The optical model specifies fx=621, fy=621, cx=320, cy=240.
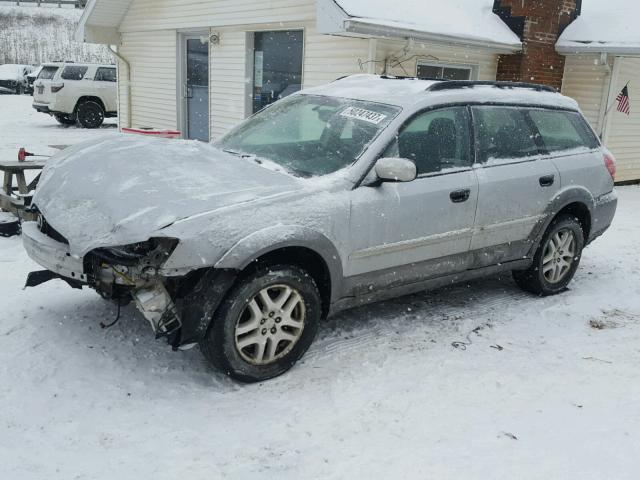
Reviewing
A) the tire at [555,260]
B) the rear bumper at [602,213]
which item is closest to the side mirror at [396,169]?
the tire at [555,260]

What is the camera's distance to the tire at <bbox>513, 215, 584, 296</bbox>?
5.25 m

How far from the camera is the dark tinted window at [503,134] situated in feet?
15.4

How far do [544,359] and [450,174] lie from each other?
141 centimetres

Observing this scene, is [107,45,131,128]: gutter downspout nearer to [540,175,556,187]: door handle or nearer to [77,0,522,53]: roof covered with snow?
[77,0,522,53]: roof covered with snow

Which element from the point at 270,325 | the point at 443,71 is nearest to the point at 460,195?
the point at 270,325

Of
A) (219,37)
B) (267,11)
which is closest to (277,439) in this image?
(267,11)

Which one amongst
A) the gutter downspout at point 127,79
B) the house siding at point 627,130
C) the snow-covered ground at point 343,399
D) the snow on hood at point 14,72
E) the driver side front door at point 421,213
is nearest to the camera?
the snow-covered ground at point 343,399

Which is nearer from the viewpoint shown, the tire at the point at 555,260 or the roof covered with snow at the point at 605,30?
the tire at the point at 555,260

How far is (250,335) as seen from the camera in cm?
357

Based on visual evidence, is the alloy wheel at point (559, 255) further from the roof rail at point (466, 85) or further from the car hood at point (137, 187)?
the car hood at point (137, 187)

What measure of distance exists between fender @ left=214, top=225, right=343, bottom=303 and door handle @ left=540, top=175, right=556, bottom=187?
6.85 feet

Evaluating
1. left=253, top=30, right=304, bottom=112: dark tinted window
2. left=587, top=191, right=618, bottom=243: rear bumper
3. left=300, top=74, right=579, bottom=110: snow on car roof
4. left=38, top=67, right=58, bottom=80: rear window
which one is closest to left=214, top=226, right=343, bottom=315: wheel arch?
left=300, top=74, right=579, bottom=110: snow on car roof

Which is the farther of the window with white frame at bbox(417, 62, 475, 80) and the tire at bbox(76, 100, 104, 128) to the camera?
the tire at bbox(76, 100, 104, 128)

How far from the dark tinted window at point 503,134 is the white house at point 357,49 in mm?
3728
